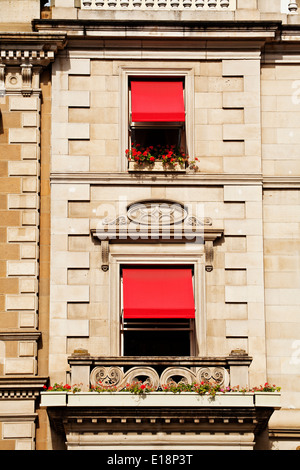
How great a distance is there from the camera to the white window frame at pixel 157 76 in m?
26.5

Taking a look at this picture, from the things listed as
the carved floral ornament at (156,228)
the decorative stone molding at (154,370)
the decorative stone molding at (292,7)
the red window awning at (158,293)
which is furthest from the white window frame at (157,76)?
the decorative stone molding at (154,370)

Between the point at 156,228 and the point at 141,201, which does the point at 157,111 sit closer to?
the point at 141,201

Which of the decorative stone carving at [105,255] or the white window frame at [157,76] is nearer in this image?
the decorative stone carving at [105,255]

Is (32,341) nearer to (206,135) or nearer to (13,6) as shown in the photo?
(206,135)

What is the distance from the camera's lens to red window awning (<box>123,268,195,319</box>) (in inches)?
985

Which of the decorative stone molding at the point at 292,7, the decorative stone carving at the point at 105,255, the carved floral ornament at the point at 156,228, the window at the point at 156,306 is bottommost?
the window at the point at 156,306

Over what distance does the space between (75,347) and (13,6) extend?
933cm

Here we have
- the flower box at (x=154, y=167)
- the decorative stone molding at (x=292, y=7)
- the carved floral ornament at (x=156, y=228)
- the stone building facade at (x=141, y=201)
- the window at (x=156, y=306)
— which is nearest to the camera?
the stone building facade at (x=141, y=201)

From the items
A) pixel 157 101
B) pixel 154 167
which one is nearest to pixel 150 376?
pixel 154 167

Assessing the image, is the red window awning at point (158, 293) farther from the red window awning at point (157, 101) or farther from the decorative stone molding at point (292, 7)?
the decorative stone molding at point (292, 7)

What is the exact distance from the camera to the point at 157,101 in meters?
26.6

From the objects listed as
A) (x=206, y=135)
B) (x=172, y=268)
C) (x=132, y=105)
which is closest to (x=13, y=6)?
(x=132, y=105)
